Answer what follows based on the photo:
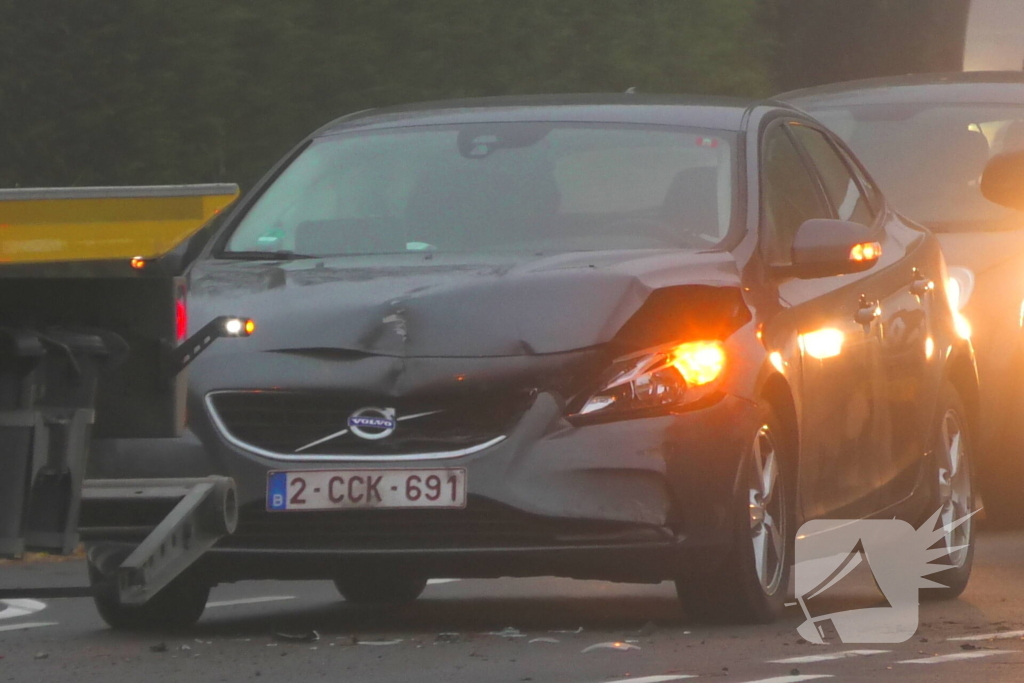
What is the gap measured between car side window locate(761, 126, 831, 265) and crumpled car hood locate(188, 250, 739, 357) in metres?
0.45

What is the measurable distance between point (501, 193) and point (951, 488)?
2.13 metres

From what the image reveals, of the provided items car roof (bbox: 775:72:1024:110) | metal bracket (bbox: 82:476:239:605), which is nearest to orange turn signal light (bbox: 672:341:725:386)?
metal bracket (bbox: 82:476:239:605)

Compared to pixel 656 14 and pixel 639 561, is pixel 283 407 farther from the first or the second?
pixel 656 14

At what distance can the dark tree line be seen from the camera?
13672 mm

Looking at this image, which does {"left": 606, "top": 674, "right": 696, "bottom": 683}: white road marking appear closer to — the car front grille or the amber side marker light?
the car front grille

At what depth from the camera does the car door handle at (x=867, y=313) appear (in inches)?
364

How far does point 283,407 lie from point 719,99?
242cm

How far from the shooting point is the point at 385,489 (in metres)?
7.91

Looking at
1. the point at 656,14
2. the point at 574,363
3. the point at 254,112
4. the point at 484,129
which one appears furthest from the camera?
the point at 656,14

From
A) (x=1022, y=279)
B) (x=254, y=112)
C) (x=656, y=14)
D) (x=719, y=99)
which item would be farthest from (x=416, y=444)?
(x=656, y=14)

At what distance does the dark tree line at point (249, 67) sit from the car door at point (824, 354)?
509 centimetres

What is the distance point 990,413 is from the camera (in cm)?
A: 1234

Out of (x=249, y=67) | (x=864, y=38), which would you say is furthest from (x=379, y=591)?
(x=864, y=38)

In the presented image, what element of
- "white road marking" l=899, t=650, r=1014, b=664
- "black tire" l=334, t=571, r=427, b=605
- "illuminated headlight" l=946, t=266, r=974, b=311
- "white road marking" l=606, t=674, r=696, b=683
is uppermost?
"illuminated headlight" l=946, t=266, r=974, b=311
